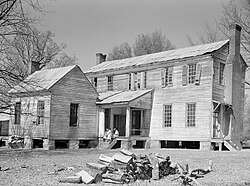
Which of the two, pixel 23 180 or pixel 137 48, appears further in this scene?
pixel 137 48

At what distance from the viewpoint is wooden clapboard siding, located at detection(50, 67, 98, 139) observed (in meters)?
26.6

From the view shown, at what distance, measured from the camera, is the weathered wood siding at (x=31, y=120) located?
86.8ft

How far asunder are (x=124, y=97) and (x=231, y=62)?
848 centimetres

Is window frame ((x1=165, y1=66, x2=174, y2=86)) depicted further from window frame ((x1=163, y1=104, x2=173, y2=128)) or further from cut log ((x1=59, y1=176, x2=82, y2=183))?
cut log ((x1=59, y1=176, x2=82, y2=183))

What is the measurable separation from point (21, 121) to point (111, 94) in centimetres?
780

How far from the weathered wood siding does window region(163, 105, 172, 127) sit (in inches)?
349

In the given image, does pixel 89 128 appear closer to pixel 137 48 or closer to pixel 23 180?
pixel 23 180

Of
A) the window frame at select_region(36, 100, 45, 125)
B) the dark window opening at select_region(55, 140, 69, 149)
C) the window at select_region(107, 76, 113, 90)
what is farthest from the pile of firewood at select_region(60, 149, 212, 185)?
the window at select_region(107, 76, 113, 90)

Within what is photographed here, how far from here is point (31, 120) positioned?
28.1m

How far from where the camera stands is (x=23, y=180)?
37.4 ft

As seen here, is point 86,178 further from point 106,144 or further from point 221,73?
point 221,73

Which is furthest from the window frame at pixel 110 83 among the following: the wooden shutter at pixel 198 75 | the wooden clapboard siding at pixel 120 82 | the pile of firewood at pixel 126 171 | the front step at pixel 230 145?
the pile of firewood at pixel 126 171

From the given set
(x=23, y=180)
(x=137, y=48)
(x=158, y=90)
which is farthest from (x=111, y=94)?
(x=137, y=48)

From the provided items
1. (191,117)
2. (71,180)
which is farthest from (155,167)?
(191,117)
